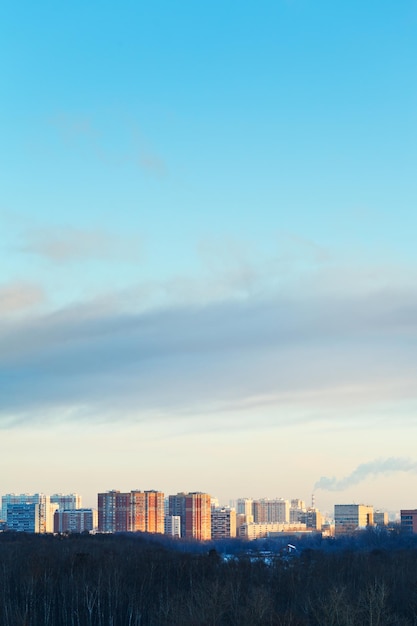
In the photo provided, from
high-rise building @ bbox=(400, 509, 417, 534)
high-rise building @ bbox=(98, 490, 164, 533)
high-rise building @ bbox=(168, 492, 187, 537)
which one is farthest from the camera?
high-rise building @ bbox=(168, 492, 187, 537)

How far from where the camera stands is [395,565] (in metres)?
59.8

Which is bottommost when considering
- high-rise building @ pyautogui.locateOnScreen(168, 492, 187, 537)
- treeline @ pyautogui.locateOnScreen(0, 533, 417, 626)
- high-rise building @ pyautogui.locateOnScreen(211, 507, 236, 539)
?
A: high-rise building @ pyautogui.locateOnScreen(211, 507, 236, 539)

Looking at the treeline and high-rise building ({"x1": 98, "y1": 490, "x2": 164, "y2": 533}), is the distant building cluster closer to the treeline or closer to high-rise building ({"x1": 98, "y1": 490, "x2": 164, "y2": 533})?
high-rise building ({"x1": 98, "y1": 490, "x2": 164, "y2": 533})

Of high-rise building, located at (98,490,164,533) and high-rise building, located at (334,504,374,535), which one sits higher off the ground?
high-rise building, located at (98,490,164,533)

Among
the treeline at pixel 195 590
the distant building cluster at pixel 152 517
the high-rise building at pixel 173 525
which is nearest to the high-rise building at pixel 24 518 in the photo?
the distant building cluster at pixel 152 517

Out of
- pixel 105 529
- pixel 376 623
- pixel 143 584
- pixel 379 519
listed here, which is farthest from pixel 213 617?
pixel 379 519

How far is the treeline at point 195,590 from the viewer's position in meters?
37.4

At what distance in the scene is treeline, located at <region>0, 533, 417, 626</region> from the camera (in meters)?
37.4

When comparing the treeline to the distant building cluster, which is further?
the distant building cluster

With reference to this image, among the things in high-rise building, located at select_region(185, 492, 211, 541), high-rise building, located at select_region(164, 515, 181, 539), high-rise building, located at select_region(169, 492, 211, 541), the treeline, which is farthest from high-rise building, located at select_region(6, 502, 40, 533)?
the treeline

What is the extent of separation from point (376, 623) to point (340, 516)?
14089 cm

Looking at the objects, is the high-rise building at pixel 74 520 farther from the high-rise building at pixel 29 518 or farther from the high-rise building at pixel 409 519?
the high-rise building at pixel 409 519

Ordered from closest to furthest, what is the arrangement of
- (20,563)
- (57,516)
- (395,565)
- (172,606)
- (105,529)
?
(172,606) → (20,563) → (395,565) → (105,529) → (57,516)

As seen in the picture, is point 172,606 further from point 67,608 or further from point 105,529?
point 105,529
